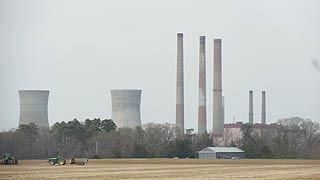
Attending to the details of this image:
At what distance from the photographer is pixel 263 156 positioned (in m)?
113

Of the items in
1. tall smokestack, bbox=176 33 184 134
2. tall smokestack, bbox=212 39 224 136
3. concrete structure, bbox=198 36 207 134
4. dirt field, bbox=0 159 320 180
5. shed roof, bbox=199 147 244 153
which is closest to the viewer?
dirt field, bbox=0 159 320 180

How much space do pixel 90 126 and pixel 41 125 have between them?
9.14 metres

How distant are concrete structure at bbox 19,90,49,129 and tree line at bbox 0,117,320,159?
202cm

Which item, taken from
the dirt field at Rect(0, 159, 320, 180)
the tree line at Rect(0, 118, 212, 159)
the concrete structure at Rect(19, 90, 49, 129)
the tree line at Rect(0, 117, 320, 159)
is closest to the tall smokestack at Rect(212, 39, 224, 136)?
the tree line at Rect(0, 117, 320, 159)

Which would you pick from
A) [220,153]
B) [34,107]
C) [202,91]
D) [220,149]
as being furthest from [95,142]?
[202,91]

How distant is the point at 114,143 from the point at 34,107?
14.4 metres

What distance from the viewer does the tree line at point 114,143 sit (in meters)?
114

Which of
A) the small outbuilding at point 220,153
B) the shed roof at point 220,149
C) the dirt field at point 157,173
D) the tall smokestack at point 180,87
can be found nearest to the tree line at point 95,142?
the shed roof at point 220,149

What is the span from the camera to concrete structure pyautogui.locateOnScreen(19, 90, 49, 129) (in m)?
115

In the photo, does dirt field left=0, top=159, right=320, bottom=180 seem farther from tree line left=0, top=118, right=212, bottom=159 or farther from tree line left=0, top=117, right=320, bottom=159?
tree line left=0, top=118, right=212, bottom=159

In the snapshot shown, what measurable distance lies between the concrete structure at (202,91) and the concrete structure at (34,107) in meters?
28.1

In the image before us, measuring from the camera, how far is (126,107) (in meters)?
121

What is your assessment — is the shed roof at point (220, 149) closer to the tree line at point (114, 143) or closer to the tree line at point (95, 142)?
the tree line at point (114, 143)

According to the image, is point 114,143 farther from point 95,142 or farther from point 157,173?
point 157,173
